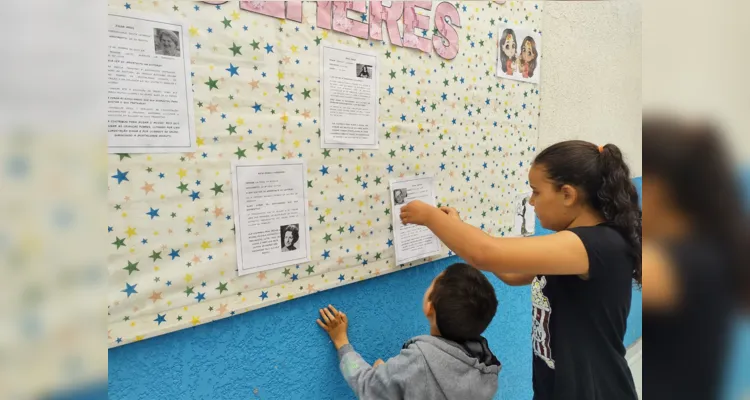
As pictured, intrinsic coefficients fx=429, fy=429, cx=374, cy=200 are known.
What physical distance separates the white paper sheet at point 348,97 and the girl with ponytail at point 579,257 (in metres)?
0.24

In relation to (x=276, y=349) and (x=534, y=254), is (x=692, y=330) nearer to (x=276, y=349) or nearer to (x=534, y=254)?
(x=534, y=254)

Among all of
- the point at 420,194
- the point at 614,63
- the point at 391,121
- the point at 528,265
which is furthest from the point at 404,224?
the point at 614,63

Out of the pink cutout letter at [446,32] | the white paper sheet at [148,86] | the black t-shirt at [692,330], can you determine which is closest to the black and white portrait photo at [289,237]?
the white paper sheet at [148,86]

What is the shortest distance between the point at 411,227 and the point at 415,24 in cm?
51

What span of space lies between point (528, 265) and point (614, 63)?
54.5 inches

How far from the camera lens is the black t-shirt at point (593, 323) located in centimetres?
79

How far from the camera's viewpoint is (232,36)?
782 mm

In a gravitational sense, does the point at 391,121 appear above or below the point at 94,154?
above

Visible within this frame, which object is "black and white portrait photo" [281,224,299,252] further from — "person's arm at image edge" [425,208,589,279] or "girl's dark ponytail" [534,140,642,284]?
"girl's dark ponytail" [534,140,642,284]

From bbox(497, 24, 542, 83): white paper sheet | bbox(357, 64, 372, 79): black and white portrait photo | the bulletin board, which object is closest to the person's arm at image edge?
the bulletin board

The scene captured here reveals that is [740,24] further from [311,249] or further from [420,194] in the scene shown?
[420,194]

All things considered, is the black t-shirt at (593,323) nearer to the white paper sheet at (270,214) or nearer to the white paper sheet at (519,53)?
the white paper sheet at (270,214)

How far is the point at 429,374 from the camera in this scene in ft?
2.88

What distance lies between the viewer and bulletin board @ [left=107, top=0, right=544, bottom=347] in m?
0.72
